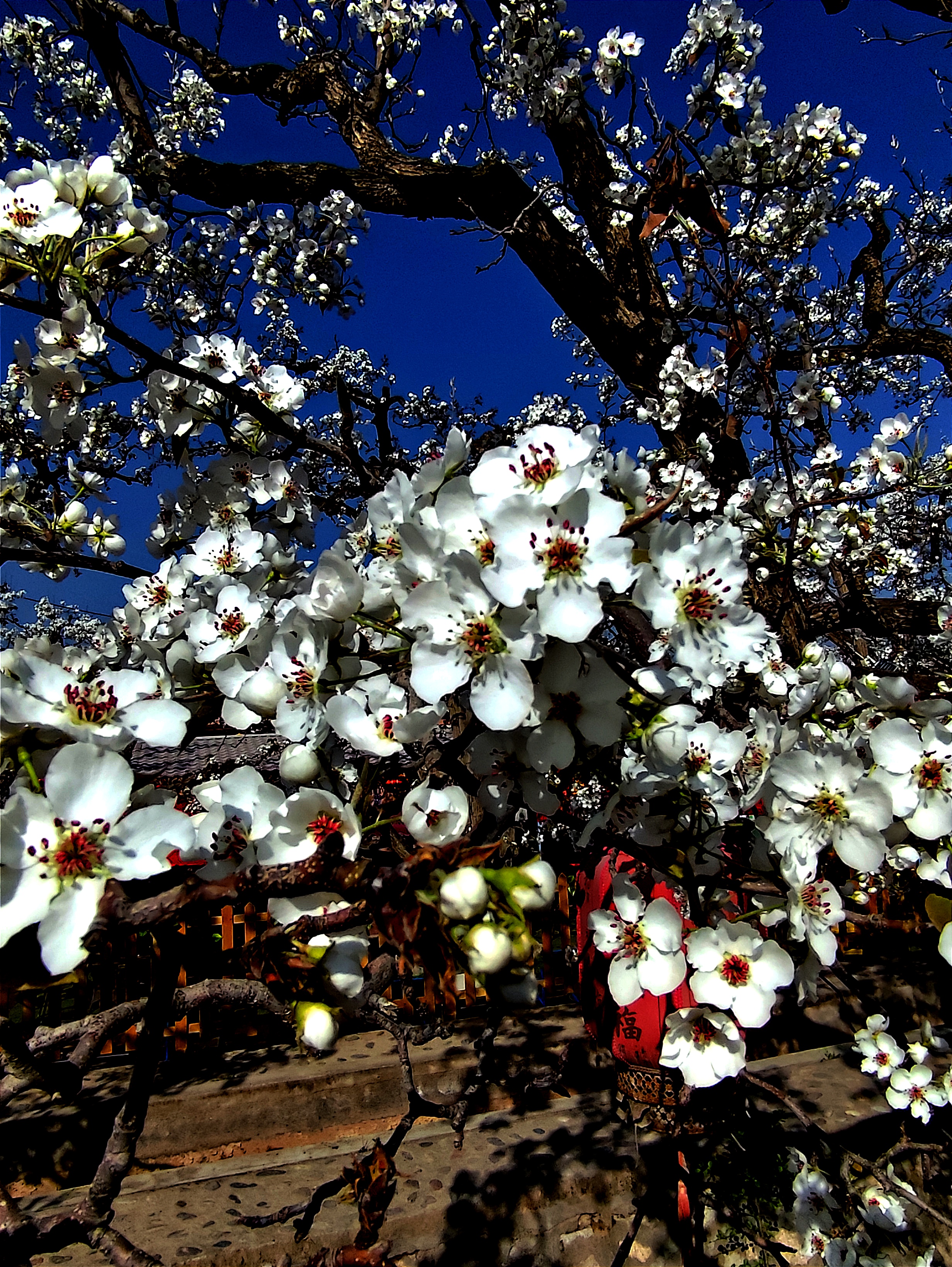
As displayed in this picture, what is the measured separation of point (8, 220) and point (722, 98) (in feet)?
9.68

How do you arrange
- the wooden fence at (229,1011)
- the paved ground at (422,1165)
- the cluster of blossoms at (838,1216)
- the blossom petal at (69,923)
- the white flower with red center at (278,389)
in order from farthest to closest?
the wooden fence at (229,1011)
the paved ground at (422,1165)
the cluster of blossoms at (838,1216)
the white flower with red center at (278,389)
the blossom petal at (69,923)

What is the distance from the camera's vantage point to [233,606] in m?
1.40

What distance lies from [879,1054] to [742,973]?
208cm

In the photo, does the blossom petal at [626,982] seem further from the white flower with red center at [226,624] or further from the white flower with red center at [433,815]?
the white flower with red center at [226,624]

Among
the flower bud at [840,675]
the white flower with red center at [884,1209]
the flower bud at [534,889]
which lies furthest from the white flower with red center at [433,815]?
the white flower with red center at [884,1209]

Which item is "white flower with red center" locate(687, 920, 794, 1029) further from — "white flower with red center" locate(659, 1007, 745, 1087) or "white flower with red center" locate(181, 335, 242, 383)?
"white flower with red center" locate(181, 335, 242, 383)

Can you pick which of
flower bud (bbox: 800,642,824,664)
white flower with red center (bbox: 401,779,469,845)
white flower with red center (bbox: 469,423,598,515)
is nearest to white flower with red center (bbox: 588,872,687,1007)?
white flower with red center (bbox: 401,779,469,845)

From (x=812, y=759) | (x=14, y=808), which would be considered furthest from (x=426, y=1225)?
(x=14, y=808)

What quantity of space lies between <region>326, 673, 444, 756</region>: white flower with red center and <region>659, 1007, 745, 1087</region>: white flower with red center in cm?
88

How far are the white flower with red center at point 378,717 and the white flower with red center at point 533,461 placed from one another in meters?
0.30

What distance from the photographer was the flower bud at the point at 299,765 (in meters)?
0.99

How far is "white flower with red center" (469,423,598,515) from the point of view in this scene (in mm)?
979

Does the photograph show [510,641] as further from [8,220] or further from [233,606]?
[8,220]

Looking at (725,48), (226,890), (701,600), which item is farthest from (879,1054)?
(725,48)
